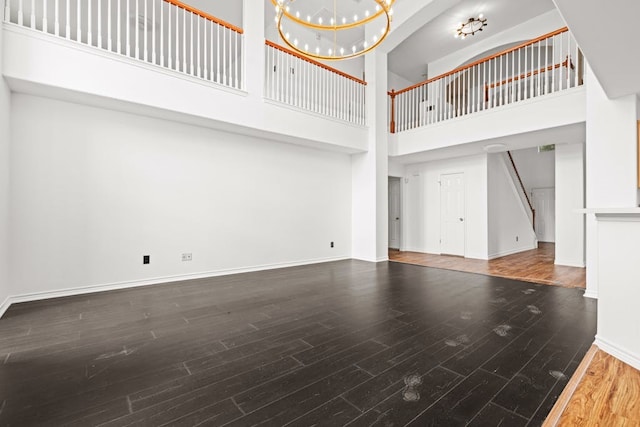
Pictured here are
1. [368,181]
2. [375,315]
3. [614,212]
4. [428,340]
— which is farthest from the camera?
[368,181]

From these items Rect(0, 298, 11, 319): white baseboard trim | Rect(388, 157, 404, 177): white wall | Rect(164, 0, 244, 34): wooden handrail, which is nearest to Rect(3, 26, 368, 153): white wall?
Rect(164, 0, 244, 34): wooden handrail

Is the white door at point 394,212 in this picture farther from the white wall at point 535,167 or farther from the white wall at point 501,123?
the white wall at point 535,167

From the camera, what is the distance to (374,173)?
259 inches

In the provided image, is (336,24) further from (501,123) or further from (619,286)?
(619,286)

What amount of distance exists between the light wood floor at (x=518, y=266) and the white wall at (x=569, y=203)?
379mm

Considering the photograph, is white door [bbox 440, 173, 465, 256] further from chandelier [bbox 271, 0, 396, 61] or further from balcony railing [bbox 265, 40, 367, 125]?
chandelier [bbox 271, 0, 396, 61]

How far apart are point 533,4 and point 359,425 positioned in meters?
8.61

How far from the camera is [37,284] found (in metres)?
3.62

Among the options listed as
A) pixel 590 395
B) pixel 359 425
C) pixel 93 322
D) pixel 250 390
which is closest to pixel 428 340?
pixel 590 395

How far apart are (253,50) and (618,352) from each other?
5661mm

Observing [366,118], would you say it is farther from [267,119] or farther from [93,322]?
[93,322]

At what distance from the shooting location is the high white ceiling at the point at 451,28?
6309 mm

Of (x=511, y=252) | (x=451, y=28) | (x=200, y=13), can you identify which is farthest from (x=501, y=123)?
(x=200, y=13)

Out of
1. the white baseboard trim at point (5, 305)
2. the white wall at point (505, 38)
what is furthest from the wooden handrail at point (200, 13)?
the white wall at point (505, 38)
